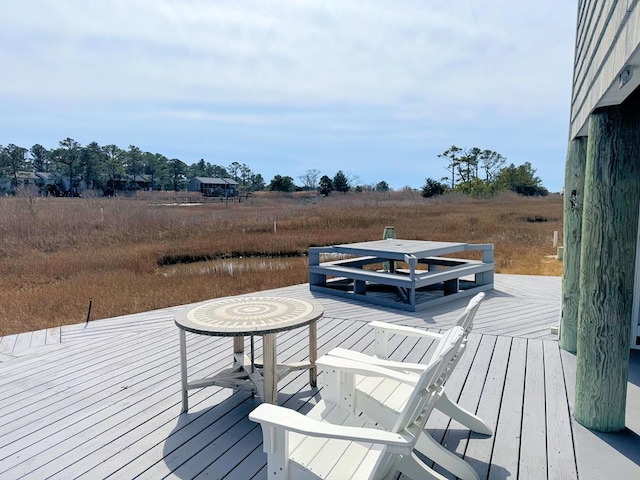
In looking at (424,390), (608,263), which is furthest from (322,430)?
(608,263)

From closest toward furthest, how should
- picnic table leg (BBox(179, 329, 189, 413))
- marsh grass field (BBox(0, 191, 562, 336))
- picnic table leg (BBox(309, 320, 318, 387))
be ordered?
picnic table leg (BBox(179, 329, 189, 413)), picnic table leg (BBox(309, 320, 318, 387)), marsh grass field (BBox(0, 191, 562, 336))

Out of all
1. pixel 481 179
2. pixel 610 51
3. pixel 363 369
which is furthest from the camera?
pixel 481 179

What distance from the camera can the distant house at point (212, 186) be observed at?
6376cm

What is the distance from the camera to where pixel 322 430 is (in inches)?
58.3

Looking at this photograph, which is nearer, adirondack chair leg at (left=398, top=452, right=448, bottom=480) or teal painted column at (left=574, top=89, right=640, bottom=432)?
adirondack chair leg at (left=398, top=452, right=448, bottom=480)

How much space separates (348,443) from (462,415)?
33.2 inches

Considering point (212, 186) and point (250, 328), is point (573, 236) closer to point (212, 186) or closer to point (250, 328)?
point (250, 328)

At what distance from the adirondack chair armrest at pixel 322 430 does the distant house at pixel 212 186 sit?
2431 inches

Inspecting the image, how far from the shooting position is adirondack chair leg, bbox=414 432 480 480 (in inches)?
77.4

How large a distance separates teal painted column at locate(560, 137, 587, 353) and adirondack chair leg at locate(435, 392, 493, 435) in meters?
1.62

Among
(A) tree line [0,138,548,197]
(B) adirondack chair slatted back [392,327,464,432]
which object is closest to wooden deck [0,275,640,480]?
(B) adirondack chair slatted back [392,327,464,432]

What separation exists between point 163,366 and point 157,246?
9925 mm

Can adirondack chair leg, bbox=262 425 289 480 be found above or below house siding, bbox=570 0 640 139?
below

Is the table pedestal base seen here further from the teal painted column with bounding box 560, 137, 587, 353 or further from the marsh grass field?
the marsh grass field
